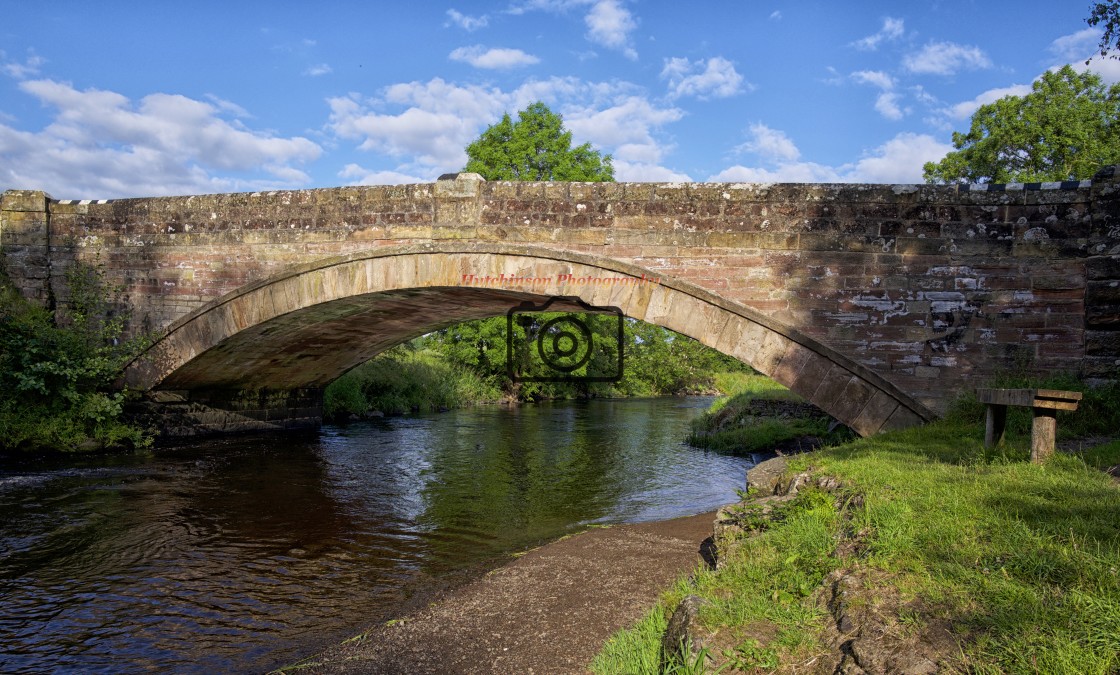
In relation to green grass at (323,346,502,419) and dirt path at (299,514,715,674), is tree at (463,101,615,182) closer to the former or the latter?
green grass at (323,346,502,419)

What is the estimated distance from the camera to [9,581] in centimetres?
545

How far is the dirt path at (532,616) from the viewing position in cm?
358

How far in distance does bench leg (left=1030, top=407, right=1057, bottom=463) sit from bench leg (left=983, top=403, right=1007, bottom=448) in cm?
56

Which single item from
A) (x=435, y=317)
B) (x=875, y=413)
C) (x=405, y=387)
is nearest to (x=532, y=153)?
(x=405, y=387)

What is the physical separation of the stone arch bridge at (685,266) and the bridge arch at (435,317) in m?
0.02

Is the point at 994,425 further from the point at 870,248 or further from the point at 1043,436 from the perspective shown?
the point at 870,248

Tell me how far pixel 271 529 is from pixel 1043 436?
6.55 m

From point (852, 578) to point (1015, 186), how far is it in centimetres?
595

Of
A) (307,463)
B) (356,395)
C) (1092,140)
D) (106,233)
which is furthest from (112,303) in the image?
(1092,140)

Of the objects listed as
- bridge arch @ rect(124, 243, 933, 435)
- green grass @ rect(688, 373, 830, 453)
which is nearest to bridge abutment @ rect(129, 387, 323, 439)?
bridge arch @ rect(124, 243, 933, 435)

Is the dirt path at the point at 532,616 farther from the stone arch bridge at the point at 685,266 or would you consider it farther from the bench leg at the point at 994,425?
the stone arch bridge at the point at 685,266

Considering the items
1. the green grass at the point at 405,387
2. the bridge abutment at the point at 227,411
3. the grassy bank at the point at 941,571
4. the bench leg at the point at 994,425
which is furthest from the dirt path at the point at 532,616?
the green grass at the point at 405,387

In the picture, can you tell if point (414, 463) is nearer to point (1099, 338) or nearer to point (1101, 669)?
point (1099, 338)

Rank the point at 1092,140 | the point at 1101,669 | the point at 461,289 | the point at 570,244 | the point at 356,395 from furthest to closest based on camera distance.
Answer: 1. the point at 1092,140
2. the point at 356,395
3. the point at 461,289
4. the point at 570,244
5. the point at 1101,669
